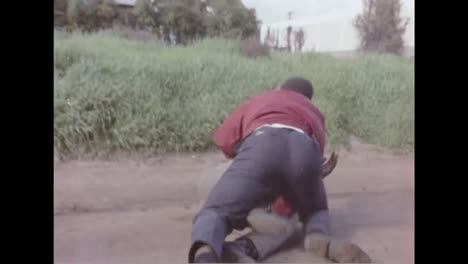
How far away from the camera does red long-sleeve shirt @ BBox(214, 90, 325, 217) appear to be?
341 cm

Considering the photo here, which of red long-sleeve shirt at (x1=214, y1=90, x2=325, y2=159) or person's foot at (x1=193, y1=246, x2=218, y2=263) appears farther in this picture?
red long-sleeve shirt at (x1=214, y1=90, x2=325, y2=159)

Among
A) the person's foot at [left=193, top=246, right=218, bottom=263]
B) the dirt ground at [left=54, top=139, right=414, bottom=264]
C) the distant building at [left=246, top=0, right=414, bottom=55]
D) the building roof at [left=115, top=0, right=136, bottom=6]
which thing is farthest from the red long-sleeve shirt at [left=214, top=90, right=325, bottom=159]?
the building roof at [left=115, top=0, right=136, bottom=6]

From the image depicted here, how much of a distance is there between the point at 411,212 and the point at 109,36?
223 centimetres

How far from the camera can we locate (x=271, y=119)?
341 centimetres

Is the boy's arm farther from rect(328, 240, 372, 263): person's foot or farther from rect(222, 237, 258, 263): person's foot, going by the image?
rect(328, 240, 372, 263): person's foot

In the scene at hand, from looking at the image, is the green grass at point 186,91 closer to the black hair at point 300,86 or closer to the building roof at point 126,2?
the black hair at point 300,86

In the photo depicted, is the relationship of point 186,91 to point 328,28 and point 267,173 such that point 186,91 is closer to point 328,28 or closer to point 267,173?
point 267,173

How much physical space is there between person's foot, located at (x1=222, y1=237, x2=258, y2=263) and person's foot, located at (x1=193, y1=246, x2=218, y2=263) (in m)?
0.07

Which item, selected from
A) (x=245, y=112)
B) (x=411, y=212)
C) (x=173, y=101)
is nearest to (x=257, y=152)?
(x=245, y=112)

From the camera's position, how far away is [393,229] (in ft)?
12.0

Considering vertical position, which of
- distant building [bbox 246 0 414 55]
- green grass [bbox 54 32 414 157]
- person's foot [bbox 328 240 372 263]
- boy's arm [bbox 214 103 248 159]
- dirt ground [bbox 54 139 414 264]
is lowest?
person's foot [bbox 328 240 372 263]

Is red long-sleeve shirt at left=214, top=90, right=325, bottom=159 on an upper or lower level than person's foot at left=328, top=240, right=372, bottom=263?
upper

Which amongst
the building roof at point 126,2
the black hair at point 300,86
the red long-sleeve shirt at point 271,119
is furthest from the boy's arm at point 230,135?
the building roof at point 126,2
